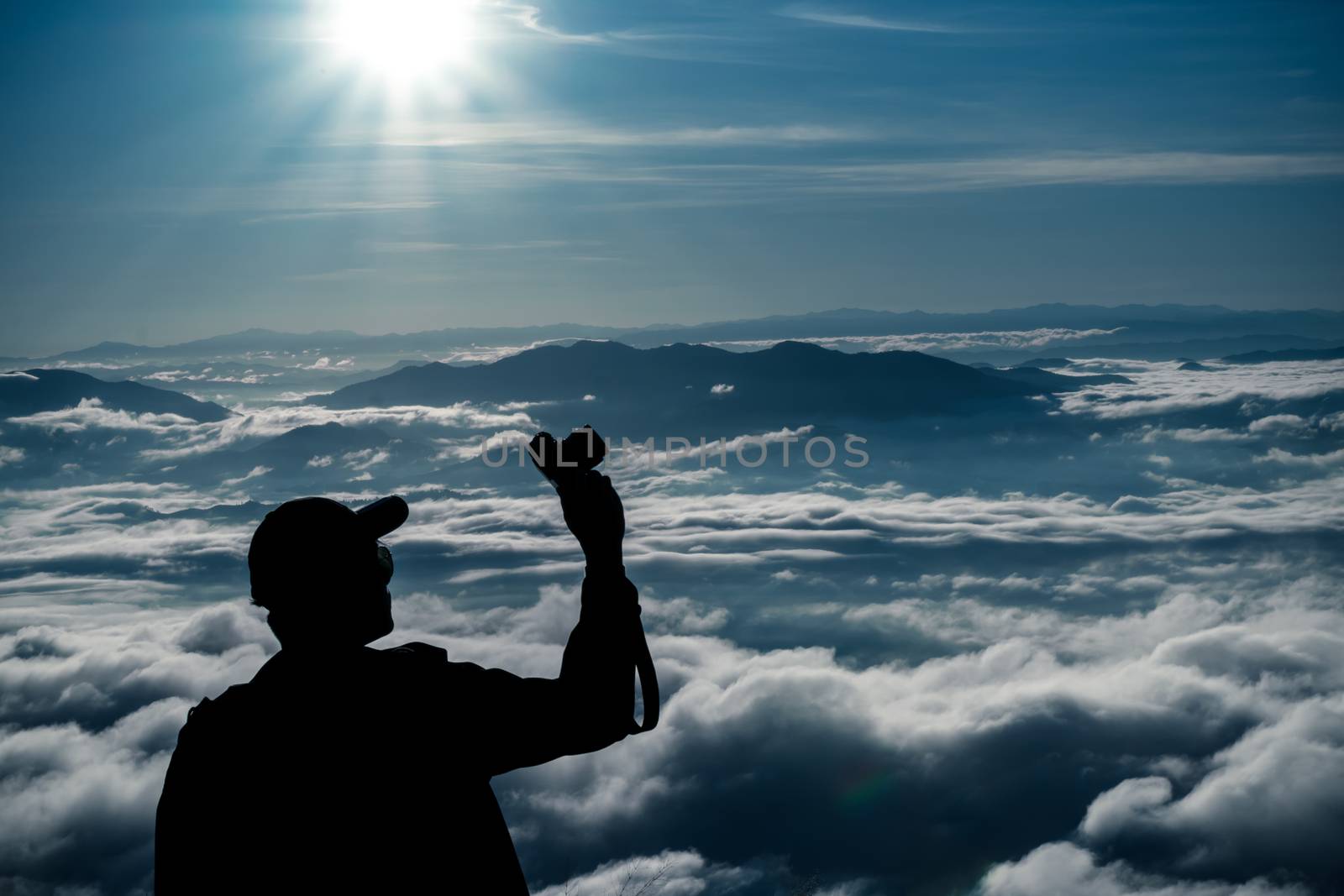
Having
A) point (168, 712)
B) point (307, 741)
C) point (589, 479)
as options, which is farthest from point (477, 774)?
point (168, 712)

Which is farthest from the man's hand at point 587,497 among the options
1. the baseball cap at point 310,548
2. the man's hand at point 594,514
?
the baseball cap at point 310,548

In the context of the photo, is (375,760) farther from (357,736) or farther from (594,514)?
(594,514)

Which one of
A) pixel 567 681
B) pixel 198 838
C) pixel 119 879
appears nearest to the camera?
pixel 198 838

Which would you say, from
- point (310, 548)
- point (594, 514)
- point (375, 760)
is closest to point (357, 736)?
point (375, 760)

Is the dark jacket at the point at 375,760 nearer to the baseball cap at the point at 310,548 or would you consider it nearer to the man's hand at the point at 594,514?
the man's hand at the point at 594,514

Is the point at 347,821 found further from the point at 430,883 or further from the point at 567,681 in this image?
the point at 567,681

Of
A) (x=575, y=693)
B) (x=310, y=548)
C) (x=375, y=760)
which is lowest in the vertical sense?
(x=375, y=760)

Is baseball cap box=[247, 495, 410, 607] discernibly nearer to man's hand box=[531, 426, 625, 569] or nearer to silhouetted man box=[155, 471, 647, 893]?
silhouetted man box=[155, 471, 647, 893]
